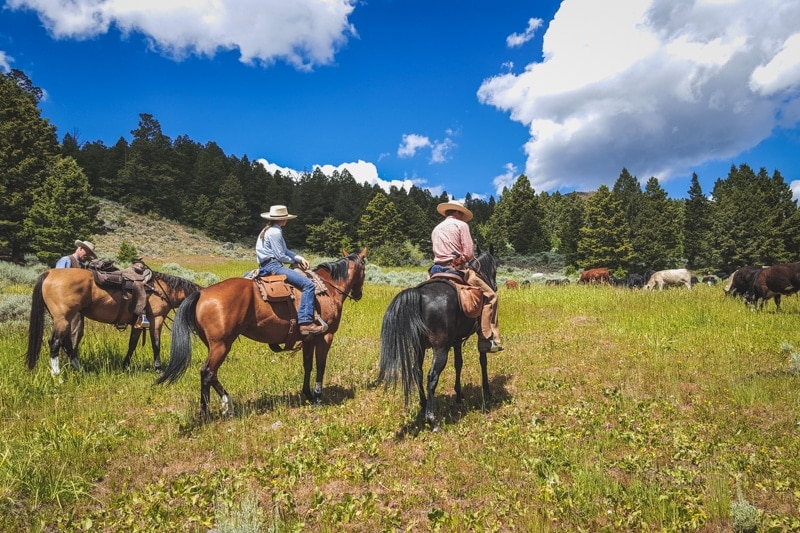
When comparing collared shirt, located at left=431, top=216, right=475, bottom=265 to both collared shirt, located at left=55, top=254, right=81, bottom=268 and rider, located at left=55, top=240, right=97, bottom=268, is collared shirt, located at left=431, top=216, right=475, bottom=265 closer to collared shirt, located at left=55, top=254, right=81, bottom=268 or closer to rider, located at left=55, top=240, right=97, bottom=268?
rider, located at left=55, top=240, right=97, bottom=268

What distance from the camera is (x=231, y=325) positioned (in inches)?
260

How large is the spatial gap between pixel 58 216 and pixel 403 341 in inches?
1476

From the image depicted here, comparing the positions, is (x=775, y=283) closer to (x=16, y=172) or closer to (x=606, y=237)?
(x=606, y=237)

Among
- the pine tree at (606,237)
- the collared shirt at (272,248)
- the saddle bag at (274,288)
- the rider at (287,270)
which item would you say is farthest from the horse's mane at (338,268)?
the pine tree at (606,237)

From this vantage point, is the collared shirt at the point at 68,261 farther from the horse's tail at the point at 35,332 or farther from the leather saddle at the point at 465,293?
the leather saddle at the point at 465,293

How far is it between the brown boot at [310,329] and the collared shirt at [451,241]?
2.46m

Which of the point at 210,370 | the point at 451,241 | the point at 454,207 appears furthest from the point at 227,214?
the point at 451,241

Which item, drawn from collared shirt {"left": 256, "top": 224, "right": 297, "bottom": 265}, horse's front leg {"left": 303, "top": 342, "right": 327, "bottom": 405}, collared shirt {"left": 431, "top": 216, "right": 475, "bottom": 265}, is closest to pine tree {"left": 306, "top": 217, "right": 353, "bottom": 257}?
horse's front leg {"left": 303, "top": 342, "right": 327, "bottom": 405}

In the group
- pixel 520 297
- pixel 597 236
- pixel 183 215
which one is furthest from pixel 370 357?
pixel 183 215

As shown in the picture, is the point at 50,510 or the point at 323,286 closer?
the point at 50,510

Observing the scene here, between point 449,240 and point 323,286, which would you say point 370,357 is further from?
point 449,240

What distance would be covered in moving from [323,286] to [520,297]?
1430 centimetres

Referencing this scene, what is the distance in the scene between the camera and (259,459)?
545 centimetres

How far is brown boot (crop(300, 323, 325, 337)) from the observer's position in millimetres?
7355
